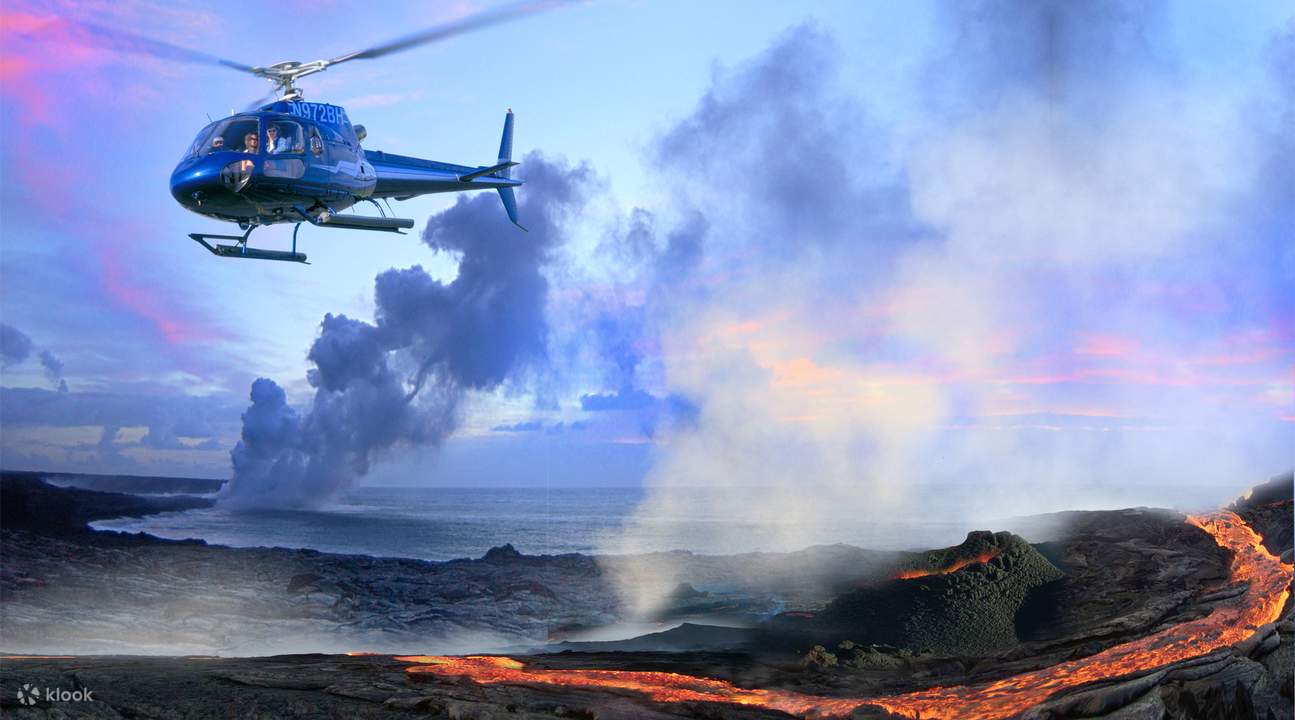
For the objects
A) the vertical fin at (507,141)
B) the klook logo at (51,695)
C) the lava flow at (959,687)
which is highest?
the vertical fin at (507,141)

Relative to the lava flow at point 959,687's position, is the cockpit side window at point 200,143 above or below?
above

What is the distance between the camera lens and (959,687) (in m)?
19.3

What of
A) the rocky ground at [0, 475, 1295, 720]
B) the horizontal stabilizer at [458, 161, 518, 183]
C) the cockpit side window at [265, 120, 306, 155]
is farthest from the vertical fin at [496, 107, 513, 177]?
the rocky ground at [0, 475, 1295, 720]

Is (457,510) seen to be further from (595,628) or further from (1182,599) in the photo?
(1182,599)

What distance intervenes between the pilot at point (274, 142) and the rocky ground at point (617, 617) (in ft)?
33.3

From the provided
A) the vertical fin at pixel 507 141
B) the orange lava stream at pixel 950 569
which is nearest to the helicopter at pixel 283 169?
the vertical fin at pixel 507 141

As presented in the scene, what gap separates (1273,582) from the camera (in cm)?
2281

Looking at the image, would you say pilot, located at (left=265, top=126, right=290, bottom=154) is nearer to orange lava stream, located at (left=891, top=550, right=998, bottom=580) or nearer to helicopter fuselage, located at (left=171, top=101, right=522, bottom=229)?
helicopter fuselage, located at (left=171, top=101, right=522, bottom=229)

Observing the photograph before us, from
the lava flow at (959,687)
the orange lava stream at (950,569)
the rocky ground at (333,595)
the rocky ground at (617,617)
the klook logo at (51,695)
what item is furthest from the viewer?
the rocky ground at (333,595)

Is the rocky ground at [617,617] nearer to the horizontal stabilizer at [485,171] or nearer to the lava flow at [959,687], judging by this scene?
the lava flow at [959,687]

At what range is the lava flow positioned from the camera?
17.8 m

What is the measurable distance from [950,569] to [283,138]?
908 inches

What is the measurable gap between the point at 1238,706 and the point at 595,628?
67.8ft

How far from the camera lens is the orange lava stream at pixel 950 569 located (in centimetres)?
2812
